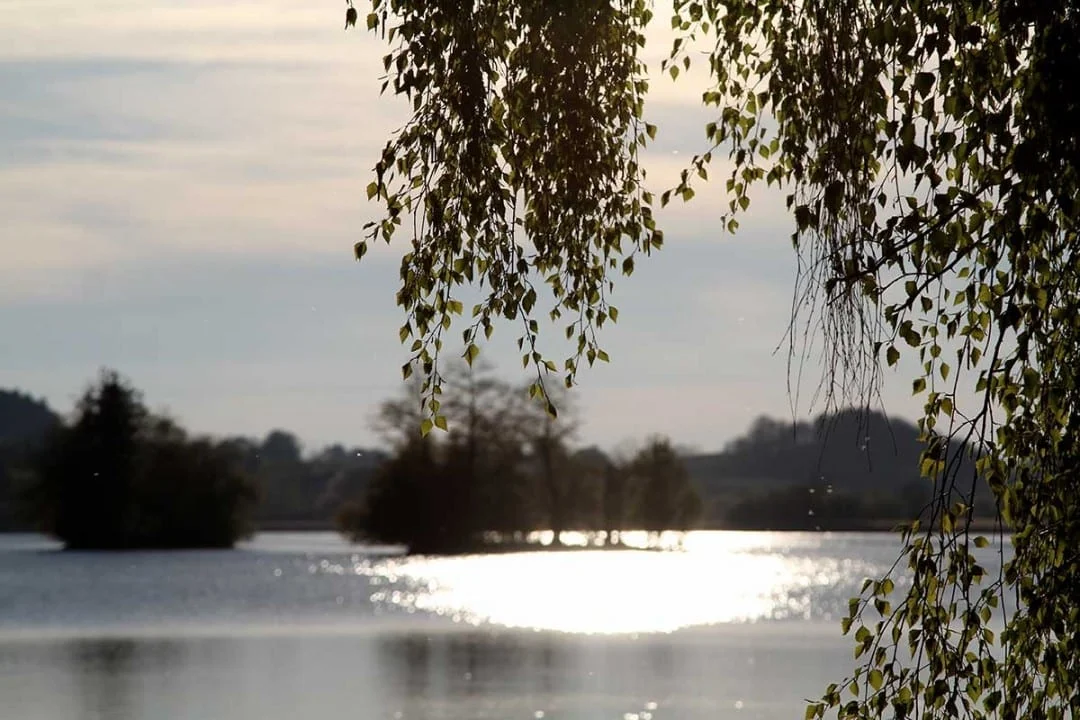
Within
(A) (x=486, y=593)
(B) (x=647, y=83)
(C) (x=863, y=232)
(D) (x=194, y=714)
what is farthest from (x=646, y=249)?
(A) (x=486, y=593)

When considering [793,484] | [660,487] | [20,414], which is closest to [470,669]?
[660,487]

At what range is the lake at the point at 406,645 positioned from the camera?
1967 centimetres

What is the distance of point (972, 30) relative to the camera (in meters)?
4.23

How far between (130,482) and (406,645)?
58236 millimetres

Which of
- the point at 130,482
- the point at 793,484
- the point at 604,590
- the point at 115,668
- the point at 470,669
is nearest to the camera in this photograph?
the point at 115,668

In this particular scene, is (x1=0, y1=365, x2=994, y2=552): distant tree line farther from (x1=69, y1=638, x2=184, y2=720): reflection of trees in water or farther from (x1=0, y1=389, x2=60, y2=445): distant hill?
(x1=0, y1=389, x2=60, y2=445): distant hill

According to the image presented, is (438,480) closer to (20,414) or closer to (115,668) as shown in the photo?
(115,668)

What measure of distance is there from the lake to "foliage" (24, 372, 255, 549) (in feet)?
68.8

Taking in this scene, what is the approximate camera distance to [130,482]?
84.8m

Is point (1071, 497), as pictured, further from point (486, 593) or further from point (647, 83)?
point (486, 593)

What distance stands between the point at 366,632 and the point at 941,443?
2913cm

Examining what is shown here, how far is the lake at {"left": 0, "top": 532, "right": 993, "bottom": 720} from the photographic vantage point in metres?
19.7

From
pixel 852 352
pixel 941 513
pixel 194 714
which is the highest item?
pixel 852 352

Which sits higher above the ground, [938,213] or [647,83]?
[647,83]
